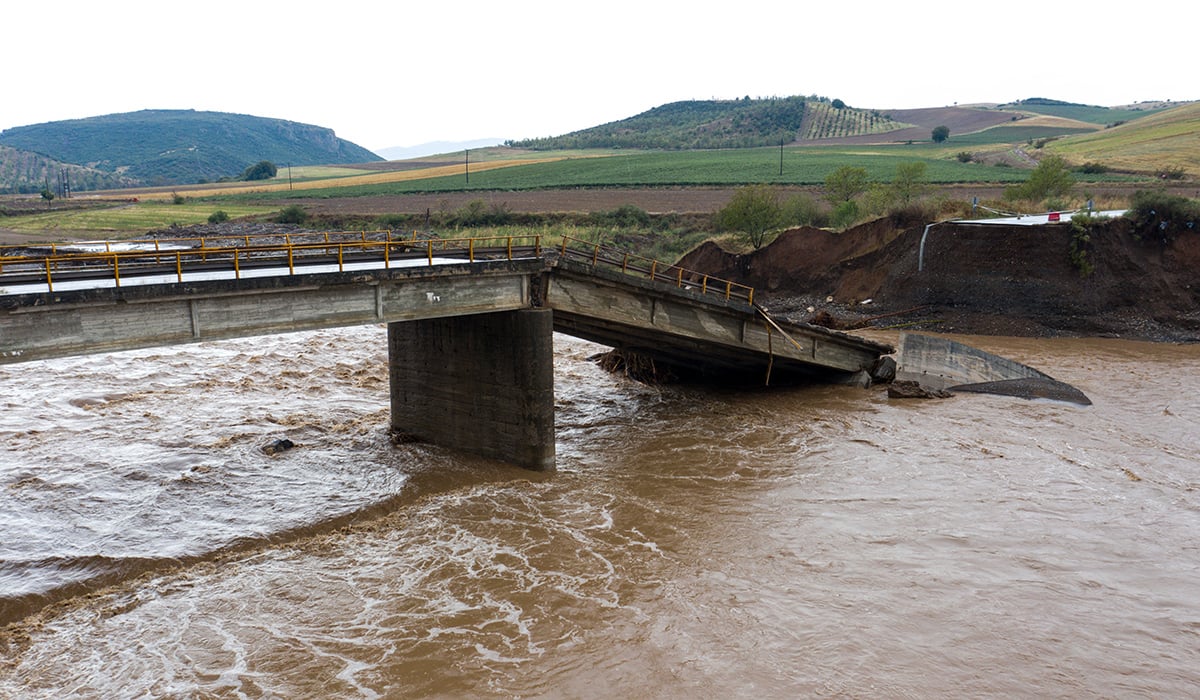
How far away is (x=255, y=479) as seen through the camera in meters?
19.3

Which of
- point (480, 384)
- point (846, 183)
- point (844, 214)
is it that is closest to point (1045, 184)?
point (846, 183)

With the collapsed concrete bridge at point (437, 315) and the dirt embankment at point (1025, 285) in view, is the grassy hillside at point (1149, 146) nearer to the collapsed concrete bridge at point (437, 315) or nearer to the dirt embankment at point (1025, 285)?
the dirt embankment at point (1025, 285)

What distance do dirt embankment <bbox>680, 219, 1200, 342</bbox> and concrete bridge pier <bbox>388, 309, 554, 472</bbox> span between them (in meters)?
19.6

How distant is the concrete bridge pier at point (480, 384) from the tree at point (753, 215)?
2881 cm

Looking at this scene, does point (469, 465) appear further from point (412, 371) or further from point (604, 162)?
point (604, 162)

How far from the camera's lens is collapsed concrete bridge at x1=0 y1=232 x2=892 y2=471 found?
1447 centimetres

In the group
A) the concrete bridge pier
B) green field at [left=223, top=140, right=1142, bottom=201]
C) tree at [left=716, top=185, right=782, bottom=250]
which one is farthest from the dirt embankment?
green field at [left=223, top=140, right=1142, bottom=201]

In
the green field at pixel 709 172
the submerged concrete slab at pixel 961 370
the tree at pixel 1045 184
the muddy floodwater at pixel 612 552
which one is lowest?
the muddy floodwater at pixel 612 552

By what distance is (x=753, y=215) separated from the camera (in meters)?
47.3

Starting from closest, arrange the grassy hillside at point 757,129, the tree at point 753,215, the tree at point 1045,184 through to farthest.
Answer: the tree at point 753,215 → the tree at point 1045,184 → the grassy hillside at point 757,129

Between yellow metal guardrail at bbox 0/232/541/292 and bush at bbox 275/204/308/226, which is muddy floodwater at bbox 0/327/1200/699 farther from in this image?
bush at bbox 275/204/308/226

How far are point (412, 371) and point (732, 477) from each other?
8711 mm

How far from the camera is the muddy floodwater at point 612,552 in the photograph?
A: 1182 centimetres

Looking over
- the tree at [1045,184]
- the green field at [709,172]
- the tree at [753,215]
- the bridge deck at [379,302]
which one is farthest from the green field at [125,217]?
the tree at [1045,184]
